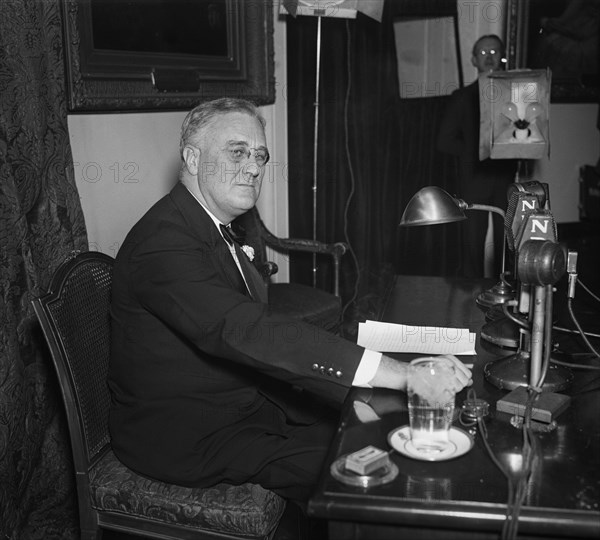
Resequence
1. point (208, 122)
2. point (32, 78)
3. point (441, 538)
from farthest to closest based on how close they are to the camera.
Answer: point (32, 78) → point (208, 122) → point (441, 538)

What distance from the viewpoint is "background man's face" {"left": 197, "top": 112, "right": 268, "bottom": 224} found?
213 cm

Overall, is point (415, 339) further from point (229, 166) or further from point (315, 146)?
point (315, 146)

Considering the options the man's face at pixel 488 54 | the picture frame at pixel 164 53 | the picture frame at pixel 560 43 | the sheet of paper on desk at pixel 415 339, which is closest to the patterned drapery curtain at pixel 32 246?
the picture frame at pixel 164 53

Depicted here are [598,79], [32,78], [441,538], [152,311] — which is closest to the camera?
[441,538]

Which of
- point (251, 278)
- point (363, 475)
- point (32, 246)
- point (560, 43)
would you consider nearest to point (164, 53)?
point (32, 246)

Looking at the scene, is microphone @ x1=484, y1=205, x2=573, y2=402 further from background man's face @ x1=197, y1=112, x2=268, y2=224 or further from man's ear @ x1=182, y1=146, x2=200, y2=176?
man's ear @ x1=182, y1=146, x2=200, y2=176

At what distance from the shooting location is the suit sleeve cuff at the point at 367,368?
164 cm

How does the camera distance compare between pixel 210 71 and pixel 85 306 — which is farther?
pixel 210 71

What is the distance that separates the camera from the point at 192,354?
1.93m

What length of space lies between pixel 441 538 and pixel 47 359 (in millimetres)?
1860

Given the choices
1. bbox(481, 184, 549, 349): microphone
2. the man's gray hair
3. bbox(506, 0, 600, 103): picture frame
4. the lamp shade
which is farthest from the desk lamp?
bbox(506, 0, 600, 103): picture frame

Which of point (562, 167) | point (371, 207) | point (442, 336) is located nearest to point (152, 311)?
point (442, 336)

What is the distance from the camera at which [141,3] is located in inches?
133

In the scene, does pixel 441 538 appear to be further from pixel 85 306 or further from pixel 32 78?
pixel 32 78
